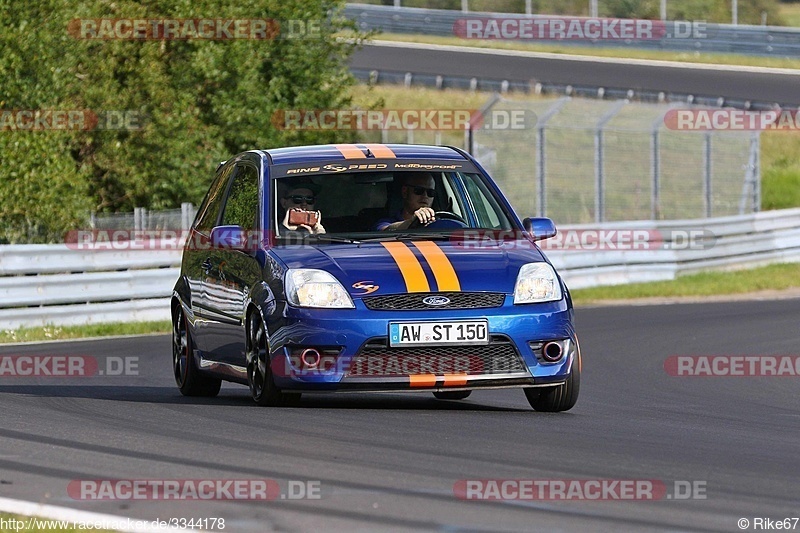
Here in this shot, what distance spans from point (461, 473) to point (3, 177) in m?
16.6

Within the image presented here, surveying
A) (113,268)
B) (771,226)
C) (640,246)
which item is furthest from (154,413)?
(771,226)

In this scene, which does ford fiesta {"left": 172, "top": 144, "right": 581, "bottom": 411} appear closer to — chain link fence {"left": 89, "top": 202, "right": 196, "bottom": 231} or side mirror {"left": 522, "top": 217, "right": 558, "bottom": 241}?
side mirror {"left": 522, "top": 217, "right": 558, "bottom": 241}

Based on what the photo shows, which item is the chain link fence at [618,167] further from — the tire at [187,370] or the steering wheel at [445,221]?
the steering wheel at [445,221]

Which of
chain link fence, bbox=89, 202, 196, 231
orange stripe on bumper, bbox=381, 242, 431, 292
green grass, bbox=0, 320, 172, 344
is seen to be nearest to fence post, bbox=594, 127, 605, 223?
chain link fence, bbox=89, 202, 196, 231

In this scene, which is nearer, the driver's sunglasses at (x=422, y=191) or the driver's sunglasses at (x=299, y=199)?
the driver's sunglasses at (x=299, y=199)

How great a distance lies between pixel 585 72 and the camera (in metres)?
43.1

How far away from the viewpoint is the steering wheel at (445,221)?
10.0m

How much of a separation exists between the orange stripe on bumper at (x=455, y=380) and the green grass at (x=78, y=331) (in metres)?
8.91

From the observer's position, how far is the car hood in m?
8.93

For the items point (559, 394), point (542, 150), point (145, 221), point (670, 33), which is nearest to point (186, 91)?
point (145, 221)

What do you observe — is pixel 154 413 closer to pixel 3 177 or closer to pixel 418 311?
pixel 418 311

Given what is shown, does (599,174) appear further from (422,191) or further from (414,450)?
(414,450)

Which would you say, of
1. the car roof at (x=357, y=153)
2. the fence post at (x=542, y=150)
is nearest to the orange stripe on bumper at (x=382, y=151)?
the car roof at (x=357, y=153)

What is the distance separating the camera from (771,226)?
26.2 m
